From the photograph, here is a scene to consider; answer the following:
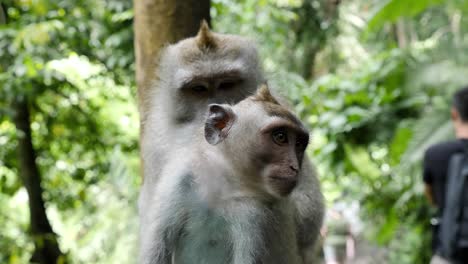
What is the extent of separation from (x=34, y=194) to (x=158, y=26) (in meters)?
3.54

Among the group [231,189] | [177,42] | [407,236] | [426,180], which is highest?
[177,42]

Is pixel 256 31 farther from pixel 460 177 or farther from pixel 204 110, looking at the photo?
pixel 204 110

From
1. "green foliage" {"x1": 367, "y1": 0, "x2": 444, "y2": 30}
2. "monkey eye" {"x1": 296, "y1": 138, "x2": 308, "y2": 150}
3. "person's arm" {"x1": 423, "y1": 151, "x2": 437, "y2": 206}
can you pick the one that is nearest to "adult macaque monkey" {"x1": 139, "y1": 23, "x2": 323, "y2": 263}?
"monkey eye" {"x1": 296, "y1": 138, "x2": 308, "y2": 150}

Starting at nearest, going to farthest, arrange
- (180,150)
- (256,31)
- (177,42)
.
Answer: (180,150) → (177,42) → (256,31)

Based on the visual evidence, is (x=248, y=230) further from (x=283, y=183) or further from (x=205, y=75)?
(x=205, y=75)

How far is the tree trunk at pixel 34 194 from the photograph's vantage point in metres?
6.46

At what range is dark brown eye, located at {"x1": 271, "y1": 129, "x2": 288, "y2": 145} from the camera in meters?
2.63

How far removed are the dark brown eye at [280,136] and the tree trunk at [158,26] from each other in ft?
4.73

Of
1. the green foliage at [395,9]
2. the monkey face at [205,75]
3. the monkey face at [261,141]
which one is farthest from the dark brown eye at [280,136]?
the green foliage at [395,9]

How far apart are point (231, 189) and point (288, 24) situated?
9068mm

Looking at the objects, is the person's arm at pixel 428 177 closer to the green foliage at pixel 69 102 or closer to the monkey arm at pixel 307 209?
the monkey arm at pixel 307 209

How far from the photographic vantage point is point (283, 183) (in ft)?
8.50

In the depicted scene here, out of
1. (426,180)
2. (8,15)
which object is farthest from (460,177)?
(8,15)

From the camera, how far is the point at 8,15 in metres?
5.75
